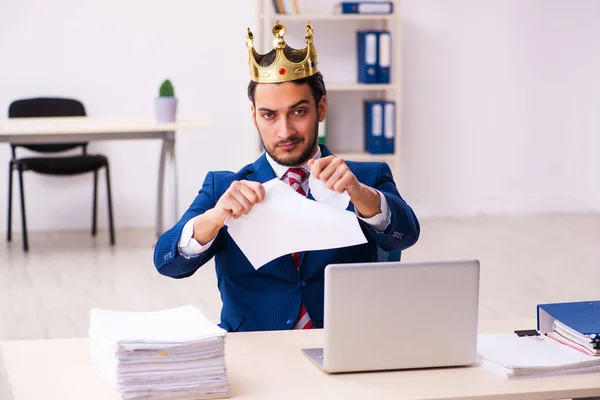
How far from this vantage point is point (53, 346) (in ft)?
5.91

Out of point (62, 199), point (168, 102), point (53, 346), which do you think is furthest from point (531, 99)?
point (53, 346)

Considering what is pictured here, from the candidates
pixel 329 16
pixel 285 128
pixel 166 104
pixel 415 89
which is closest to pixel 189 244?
pixel 285 128

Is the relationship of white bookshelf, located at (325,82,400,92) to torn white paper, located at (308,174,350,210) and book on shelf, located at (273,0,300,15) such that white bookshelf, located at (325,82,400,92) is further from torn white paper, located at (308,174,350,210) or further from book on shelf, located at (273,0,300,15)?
torn white paper, located at (308,174,350,210)

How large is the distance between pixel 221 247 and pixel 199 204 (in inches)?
4.7

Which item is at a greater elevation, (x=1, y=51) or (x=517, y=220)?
(x=1, y=51)

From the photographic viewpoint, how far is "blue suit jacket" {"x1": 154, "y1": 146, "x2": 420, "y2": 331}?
2066mm

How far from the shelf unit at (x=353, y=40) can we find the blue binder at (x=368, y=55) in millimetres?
73

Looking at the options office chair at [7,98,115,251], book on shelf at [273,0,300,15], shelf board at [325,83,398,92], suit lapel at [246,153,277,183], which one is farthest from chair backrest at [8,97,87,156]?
suit lapel at [246,153,277,183]

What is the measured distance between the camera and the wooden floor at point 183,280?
14.1 feet

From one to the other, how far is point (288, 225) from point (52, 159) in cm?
412

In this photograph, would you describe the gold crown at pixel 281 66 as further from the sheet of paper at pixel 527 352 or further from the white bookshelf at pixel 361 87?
the white bookshelf at pixel 361 87

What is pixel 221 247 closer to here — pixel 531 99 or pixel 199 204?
pixel 199 204

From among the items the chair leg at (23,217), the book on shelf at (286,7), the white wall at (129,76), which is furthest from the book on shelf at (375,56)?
the chair leg at (23,217)

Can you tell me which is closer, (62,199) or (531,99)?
(62,199)
